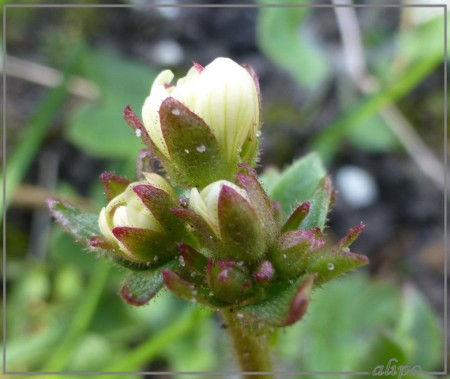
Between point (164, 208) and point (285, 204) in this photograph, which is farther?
point (285, 204)

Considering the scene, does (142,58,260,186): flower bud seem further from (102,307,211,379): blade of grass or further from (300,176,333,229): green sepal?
(102,307,211,379): blade of grass

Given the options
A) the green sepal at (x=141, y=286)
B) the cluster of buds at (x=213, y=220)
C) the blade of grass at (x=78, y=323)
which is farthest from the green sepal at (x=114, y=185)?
the blade of grass at (x=78, y=323)

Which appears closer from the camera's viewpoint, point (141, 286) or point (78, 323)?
point (141, 286)

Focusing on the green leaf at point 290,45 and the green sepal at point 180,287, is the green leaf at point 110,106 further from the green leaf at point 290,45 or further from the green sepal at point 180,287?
the green sepal at point 180,287

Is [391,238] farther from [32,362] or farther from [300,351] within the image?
[32,362]

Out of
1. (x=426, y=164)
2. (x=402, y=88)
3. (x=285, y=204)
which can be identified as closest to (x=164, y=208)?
(x=285, y=204)

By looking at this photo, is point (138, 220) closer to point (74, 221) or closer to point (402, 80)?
point (74, 221)

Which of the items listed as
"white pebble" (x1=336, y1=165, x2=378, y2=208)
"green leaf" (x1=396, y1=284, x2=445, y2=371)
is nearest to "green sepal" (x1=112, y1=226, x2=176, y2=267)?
"green leaf" (x1=396, y1=284, x2=445, y2=371)

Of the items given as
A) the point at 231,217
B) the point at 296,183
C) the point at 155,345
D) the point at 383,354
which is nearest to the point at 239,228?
the point at 231,217
